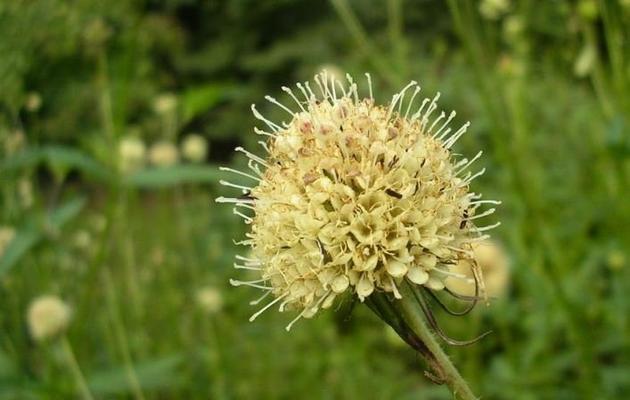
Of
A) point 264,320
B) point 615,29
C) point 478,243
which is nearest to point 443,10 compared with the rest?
point 264,320

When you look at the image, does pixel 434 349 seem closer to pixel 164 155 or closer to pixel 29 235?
pixel 29 235

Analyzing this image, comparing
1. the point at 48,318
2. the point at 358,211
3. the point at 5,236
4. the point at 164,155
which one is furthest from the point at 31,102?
the point at 358,211

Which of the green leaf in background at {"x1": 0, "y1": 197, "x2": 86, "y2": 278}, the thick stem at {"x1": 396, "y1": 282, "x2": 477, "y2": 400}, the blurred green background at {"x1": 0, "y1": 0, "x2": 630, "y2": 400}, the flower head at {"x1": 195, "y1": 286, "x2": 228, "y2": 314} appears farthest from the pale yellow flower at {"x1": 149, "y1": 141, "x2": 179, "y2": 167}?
the thick stem at {"x1": 396, "y1": 282, "x2": 477, "y2": 400}

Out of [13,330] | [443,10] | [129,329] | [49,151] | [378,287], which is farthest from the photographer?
[443,10]

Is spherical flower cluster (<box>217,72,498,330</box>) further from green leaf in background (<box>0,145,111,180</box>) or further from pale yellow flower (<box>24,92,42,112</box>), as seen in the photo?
pale yellow flower (<box>24,92,42,112</box>)

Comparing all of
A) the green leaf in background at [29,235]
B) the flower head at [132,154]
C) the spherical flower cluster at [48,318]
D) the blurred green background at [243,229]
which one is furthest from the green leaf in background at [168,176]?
the flower head at [132,154]

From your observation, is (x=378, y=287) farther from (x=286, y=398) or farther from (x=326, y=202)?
(x=286, y=398)

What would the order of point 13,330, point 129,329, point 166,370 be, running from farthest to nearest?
point 129,329
point 13,330
point 166,370

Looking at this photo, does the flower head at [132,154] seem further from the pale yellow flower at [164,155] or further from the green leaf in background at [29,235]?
the green leaf in background at [29,235]
